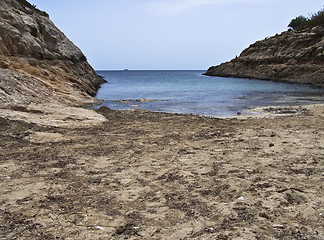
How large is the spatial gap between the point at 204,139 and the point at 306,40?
147 feet

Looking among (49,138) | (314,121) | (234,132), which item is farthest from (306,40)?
(49,138)

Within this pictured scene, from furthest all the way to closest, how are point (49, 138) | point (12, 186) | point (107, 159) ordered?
1. point (49, 138)
2. point (107, 159)
3. point (12, 186)

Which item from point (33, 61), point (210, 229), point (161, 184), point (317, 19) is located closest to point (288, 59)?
point (317, 19)

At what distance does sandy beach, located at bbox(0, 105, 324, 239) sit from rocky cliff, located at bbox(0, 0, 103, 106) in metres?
4.77

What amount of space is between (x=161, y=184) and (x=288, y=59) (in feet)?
154

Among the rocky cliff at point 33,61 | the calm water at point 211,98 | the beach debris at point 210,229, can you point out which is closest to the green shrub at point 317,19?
the calm water at point 211,98

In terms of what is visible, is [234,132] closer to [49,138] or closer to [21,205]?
[49,138]

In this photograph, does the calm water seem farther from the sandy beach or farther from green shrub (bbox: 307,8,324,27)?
green shrub (bbox: 307,8,324,27)

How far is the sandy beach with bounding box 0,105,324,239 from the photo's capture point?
3386mm

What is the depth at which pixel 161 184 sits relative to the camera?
475cm

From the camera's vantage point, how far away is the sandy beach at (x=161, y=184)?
11.1ft

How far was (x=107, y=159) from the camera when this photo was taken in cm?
612

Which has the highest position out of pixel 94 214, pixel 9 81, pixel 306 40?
pixel 306 40

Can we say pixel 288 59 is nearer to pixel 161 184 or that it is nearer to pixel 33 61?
pixel 33 61
